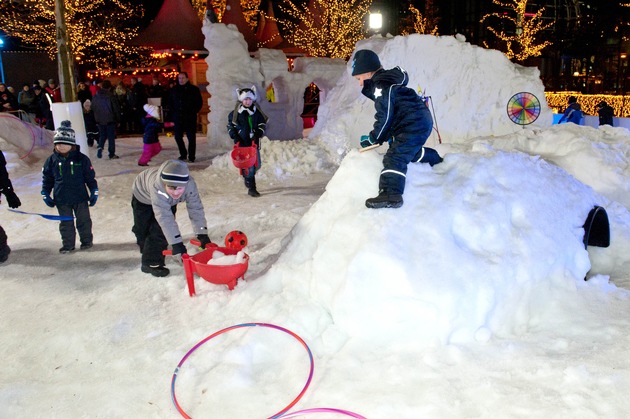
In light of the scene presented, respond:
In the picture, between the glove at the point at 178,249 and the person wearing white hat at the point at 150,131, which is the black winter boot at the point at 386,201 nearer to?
the glove at the point at 178,249

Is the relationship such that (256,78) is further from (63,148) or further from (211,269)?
(211,269)

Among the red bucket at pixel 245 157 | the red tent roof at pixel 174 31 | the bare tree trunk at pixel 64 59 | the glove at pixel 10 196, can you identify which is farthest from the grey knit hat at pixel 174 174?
the red tent roof at pixel 174 31

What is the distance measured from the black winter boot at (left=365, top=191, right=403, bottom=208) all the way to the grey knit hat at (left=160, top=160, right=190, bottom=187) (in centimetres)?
160

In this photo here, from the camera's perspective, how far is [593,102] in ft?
53.9

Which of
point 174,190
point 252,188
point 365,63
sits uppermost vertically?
point 365,63

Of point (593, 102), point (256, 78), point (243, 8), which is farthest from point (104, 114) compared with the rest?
point (243, 8)

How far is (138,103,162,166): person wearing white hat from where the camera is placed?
9.55 metres

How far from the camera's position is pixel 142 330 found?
362 cm

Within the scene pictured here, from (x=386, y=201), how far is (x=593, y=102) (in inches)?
633

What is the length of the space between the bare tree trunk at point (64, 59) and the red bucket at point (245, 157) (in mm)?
3877

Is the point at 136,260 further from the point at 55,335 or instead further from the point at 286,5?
the point at 286,5

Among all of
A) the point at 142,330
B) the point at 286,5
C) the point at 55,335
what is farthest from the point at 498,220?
the point at 286,5

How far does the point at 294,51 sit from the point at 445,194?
19810mm

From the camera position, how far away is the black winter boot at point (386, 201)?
135 inches
